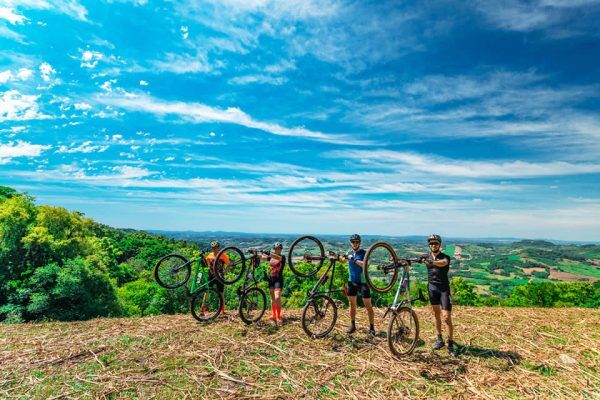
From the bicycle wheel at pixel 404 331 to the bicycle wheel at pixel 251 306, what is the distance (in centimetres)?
445

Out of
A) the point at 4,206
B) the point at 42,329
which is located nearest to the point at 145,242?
the point at 4,206

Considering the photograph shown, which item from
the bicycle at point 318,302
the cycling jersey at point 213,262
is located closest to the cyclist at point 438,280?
the bicycle at point 318,302

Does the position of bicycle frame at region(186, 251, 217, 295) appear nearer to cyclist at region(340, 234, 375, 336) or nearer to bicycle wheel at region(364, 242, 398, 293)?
cyclist at region(340, 234, 375, 336)

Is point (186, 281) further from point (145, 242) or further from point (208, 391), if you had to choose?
point (145, 242)

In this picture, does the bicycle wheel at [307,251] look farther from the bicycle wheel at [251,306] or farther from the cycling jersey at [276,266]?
the bicycle wheel at [251,306]

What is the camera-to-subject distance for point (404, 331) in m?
8.57

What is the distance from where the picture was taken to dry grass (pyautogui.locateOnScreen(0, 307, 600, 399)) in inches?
256

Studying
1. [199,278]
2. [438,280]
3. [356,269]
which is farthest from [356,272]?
[199,278]

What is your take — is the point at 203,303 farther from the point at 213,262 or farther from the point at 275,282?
the point at 275,282

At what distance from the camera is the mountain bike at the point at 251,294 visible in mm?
10602

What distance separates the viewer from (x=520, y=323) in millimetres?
11273

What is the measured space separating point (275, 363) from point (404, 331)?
3765mm

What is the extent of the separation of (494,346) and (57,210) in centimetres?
4395

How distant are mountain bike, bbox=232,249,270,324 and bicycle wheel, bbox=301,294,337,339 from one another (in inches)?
67.6
